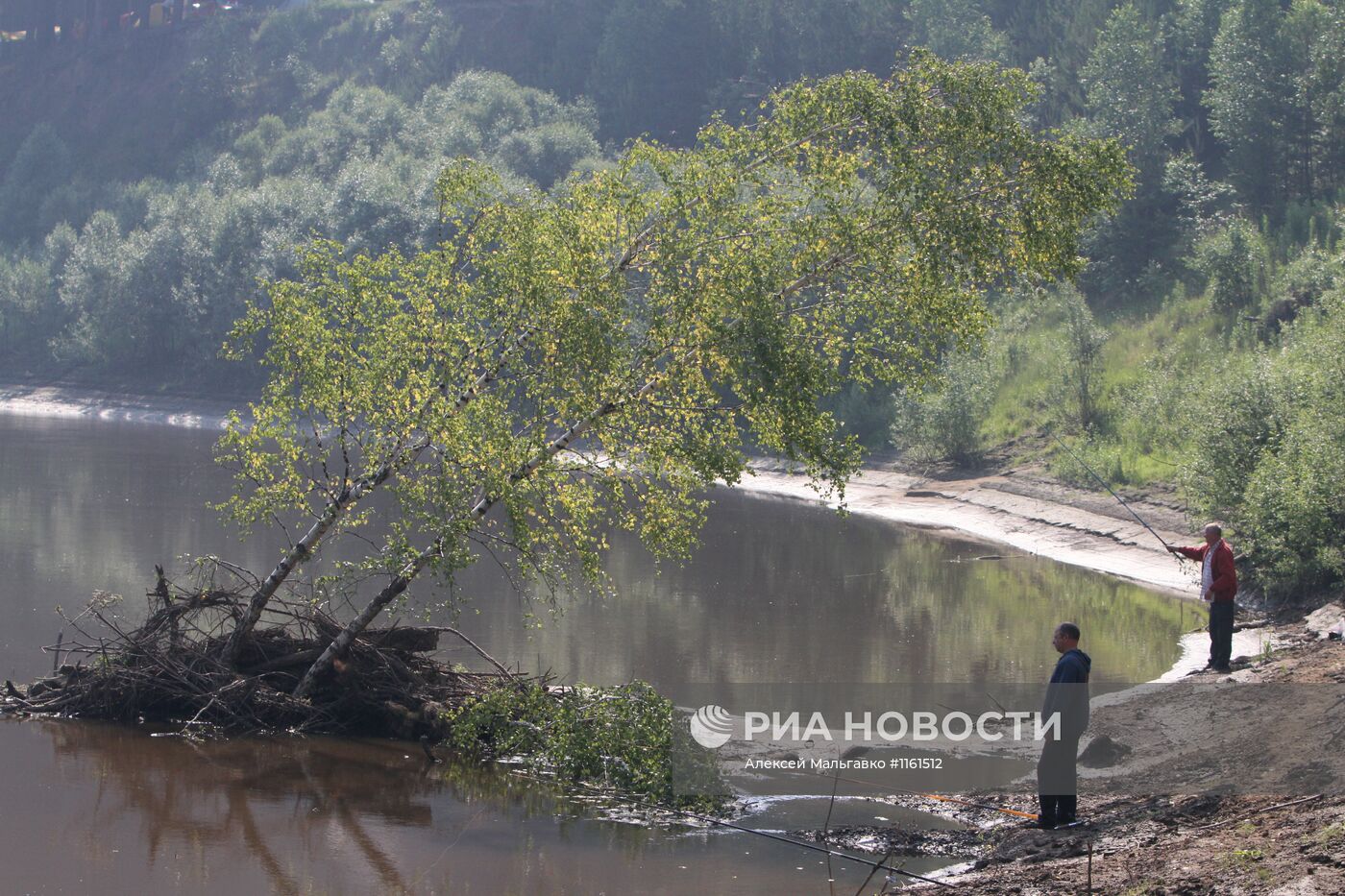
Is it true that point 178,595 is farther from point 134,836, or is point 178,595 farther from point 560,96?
point 560,96

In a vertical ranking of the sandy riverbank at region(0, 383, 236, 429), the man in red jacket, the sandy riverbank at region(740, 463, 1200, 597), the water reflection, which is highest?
the sandy riverbank at region(0, 383, 236, 429)

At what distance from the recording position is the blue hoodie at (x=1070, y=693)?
11812 millimetres

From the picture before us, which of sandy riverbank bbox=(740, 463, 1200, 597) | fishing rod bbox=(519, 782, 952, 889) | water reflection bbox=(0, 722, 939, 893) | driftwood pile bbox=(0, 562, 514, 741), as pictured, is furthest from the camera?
sandy riverbank bbox=(740, 463, 1200, 597)

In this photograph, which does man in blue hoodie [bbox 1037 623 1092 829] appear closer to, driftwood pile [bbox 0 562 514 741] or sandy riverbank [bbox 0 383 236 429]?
driftwood pile [bbox 0 562 514 741]

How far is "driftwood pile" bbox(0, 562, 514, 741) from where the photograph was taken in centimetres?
1694

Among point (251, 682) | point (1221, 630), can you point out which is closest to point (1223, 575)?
point (1221, 630)

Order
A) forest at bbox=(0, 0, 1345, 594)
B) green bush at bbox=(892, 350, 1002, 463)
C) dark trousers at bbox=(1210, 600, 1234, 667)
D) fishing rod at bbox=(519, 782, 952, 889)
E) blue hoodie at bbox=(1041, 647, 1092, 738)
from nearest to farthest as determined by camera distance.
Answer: fishing rod at bbox=(519, 782, 952, 889), blue hoodie at bbox=(1041, 647, 1092, 738), dark trousers at bbox=(1210, 600, 1234, 667), forest at bbox=(0, 0, 1345, 594), green bush at bbox=(892, 350, 1002, 463)

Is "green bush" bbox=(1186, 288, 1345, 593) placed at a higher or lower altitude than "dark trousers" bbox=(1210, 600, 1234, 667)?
higher

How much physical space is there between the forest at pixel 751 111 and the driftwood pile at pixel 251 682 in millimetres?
4869

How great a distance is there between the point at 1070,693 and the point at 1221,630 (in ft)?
22.6

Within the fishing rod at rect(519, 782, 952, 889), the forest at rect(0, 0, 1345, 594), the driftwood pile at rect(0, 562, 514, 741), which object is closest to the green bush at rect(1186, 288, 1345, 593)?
the forest at rect(0, 0, 1345, 594)

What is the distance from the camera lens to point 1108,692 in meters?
19.0

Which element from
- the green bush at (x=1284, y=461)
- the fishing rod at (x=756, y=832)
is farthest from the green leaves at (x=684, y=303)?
the green bush at (x=1284, y=461)

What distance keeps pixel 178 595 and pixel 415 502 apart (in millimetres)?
3505
